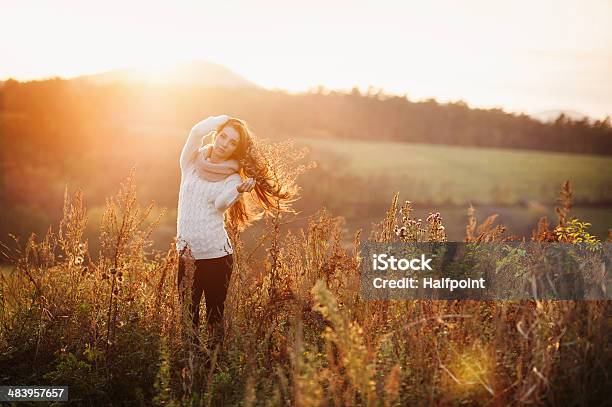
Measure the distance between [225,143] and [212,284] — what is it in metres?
1.10

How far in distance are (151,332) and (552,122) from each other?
40.1m

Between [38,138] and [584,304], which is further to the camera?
[38,138]

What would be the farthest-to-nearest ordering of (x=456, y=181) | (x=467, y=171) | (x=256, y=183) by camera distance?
(x=467, y=171) → (x=456, y=181) → (x=256, y=183)

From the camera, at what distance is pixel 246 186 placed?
4.41 metres

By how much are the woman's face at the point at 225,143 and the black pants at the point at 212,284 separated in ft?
2.61

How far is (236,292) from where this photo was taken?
430 cm

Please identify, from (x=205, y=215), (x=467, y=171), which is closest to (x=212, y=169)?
(x=205, y=215)

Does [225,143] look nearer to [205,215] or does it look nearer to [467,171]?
[205,215]

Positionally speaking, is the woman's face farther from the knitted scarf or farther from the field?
the field

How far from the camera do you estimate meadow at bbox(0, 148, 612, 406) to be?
3037mm

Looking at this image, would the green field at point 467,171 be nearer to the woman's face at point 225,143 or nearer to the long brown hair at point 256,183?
the long brown hair at point 256,183

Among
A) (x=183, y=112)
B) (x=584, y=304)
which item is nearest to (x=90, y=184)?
(x=183, y=112)

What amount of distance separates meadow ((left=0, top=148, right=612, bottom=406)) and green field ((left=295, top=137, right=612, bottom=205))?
26.3 metres

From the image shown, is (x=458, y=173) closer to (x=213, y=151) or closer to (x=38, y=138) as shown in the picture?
(x=38, y=138)
